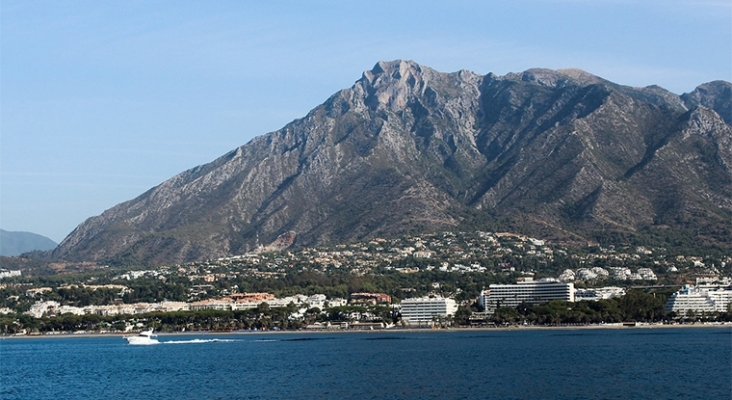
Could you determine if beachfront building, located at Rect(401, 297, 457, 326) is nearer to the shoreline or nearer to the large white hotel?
the shoreline

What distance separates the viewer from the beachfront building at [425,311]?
171 metres

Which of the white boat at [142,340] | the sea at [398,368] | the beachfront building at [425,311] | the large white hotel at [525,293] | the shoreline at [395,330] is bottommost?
the sea at [398,368]

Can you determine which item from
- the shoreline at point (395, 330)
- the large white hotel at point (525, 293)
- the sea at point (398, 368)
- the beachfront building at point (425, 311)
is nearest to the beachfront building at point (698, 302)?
the shoreline at point (395, 330)

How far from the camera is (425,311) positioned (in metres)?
172

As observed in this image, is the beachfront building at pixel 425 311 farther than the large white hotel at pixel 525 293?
No

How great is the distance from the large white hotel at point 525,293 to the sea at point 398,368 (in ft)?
123

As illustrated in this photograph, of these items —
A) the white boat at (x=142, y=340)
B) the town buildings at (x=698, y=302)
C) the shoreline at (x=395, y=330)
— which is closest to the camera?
the white boat at (x=142, y=340)

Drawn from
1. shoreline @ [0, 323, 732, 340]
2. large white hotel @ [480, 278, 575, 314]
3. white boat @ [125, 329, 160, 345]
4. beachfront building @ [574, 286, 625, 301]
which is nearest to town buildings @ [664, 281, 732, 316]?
shoreline @ [0, 323, 732, 340]

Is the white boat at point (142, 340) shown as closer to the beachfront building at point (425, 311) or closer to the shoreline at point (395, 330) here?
the shoreline at point (395, 330)

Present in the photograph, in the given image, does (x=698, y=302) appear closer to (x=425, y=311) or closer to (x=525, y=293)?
(x=525, y=293)

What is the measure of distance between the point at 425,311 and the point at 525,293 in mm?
20394

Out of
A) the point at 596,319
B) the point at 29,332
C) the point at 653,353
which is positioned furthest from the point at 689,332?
the point at 29,332

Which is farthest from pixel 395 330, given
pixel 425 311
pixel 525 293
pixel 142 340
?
pixel 142 340

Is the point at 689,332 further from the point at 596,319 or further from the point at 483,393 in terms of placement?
the point at 483,393
